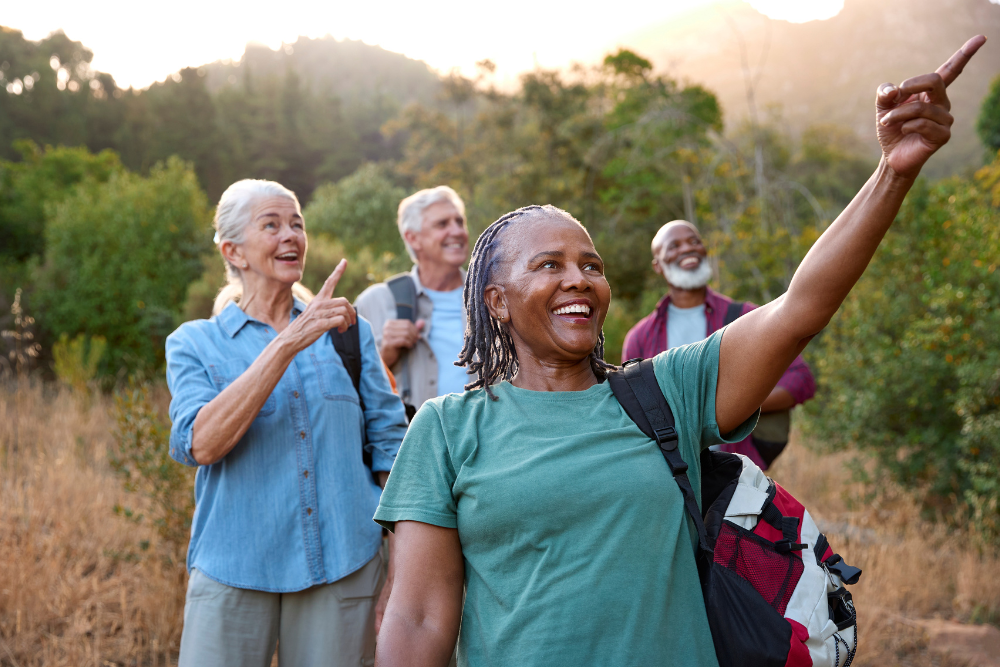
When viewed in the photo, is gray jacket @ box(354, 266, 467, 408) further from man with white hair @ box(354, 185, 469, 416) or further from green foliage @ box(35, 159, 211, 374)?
green foliage @ box(35, 159, 211, 374)

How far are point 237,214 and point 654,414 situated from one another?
1684 mm

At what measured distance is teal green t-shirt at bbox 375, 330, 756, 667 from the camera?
4.39ft

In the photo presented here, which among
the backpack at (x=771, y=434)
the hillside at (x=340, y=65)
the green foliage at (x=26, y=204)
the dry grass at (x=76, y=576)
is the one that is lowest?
the dry grass at (x=76, y=576)

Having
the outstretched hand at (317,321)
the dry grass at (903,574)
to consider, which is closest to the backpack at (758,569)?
the outstretched hand at (317,321)

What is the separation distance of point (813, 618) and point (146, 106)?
40.1 metres

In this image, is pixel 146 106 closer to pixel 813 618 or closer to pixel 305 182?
pixel 305 182

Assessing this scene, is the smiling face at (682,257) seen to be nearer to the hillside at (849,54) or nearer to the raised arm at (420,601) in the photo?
the raised arm at (420,601)

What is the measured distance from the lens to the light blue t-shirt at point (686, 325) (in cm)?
370

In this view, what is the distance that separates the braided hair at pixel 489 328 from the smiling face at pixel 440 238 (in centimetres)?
181

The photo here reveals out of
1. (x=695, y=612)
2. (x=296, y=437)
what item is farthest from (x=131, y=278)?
(x=695, y=612)

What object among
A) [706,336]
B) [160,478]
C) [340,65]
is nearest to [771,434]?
[706,336]

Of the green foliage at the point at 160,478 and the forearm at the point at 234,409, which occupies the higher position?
the forearm at the point at 234,409

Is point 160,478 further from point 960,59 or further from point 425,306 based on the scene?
point 960,59

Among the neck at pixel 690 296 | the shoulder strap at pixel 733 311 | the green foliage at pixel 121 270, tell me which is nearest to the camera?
the shoulder strap at pixel 733 311
